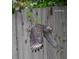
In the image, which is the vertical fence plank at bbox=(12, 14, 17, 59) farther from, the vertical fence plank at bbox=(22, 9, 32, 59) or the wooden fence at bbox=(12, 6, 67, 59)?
the vertical fence plank at bbox=(22, 9, 32, 59)

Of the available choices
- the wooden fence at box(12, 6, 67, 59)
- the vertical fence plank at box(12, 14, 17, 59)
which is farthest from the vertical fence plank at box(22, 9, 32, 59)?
the vertical fence plank at box(12, 14, 17, 59)

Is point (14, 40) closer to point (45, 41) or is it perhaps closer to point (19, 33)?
point (19, 33)

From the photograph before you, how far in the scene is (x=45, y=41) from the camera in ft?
12.2

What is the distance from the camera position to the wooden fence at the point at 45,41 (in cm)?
367

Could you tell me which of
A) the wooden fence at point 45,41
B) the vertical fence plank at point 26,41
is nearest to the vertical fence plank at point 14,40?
the wooden fence at point 45,41

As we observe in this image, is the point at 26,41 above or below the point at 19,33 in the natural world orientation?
below

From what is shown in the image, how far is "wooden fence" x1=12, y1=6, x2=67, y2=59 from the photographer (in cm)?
367

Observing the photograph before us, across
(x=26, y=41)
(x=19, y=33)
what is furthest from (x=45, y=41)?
(x=19, y=33)

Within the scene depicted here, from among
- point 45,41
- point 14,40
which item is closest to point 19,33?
point 14,40

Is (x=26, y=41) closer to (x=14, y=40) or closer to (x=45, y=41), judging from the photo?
(x=14, y=40)
